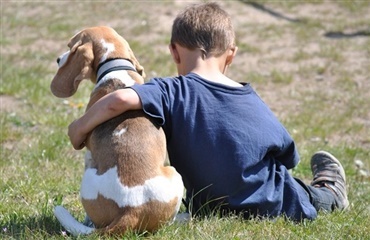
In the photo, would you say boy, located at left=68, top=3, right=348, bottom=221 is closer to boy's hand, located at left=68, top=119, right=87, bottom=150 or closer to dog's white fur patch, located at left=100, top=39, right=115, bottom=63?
boy's hand, located at left=68, top=119, right=87, bottom=150

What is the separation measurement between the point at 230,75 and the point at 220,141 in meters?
6.09

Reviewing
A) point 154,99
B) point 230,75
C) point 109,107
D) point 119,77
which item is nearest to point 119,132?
point 109,107

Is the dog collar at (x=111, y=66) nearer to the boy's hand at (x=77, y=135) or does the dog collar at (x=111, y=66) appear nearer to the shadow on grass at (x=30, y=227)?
the boy's hand at (x=77, y=135)

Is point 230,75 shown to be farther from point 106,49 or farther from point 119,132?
point 119,132

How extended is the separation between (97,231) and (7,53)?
24.1 feet

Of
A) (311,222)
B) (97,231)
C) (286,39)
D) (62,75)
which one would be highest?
(62,75)

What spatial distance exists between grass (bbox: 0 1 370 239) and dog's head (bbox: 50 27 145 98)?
2.75ft

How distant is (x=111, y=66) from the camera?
4.35 m

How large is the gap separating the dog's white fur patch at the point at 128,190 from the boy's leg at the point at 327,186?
1.31 metres

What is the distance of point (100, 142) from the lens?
4.07 metres

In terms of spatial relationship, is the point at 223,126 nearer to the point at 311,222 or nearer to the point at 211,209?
the point at 211,209

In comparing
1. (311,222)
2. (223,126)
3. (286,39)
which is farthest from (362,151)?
(286,39)

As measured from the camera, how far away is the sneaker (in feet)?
16.9

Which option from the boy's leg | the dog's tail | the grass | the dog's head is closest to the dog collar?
the dog's head
